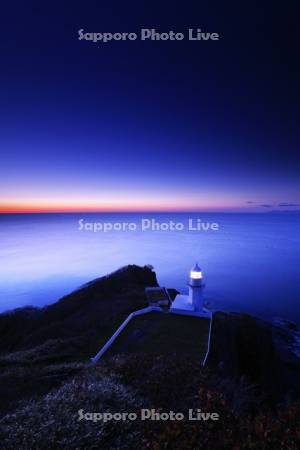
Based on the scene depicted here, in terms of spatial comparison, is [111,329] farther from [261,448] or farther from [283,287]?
[283,287]

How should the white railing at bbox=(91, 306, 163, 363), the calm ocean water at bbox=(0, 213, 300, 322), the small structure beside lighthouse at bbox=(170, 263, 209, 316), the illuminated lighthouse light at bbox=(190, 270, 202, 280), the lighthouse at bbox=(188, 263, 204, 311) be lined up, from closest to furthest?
1. the white railing at bbox=(91, 306, 163, 363)
2. the small structure beside lighthouse at bbox=(170, 263, 209, 316)
3. the lighthouse at bbox=(188, 263, 204, 311)
4. the illuminated lighthouse light at bbox=(190, 270, 202, 280)
5. the calm ocean water at bbox=(0, 213, 300, 322)

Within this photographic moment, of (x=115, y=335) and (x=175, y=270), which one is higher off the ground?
(x=115, y=335)

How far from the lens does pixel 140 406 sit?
798cm

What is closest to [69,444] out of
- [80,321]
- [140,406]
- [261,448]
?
[140,406]

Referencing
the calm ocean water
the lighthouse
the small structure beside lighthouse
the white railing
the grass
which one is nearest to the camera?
the white railing

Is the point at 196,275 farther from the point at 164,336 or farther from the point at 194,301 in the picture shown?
the point at 164,336

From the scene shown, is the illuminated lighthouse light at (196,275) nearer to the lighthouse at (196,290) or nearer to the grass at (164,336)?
the lighthouse at (196,290)

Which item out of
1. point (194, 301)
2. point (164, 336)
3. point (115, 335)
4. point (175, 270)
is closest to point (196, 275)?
point (194, 301)

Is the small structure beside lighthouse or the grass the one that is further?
the small structure beside lighthouse

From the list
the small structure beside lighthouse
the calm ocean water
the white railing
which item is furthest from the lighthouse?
the calm ocean water

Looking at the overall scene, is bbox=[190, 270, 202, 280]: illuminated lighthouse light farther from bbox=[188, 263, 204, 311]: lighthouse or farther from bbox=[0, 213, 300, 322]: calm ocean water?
bbox=[0, 213, 300, 322]: calm ocean water

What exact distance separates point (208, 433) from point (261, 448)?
129 cm

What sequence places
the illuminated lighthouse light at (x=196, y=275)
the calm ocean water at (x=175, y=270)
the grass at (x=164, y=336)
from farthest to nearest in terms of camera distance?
the calm ocean water at (x=175, y=270)
the illuminated lighthouse light at (x=196, y=275)
the grass at (x=164, y=336)

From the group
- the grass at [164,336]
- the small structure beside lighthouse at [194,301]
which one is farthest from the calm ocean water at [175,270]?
the grass at [164,336]
